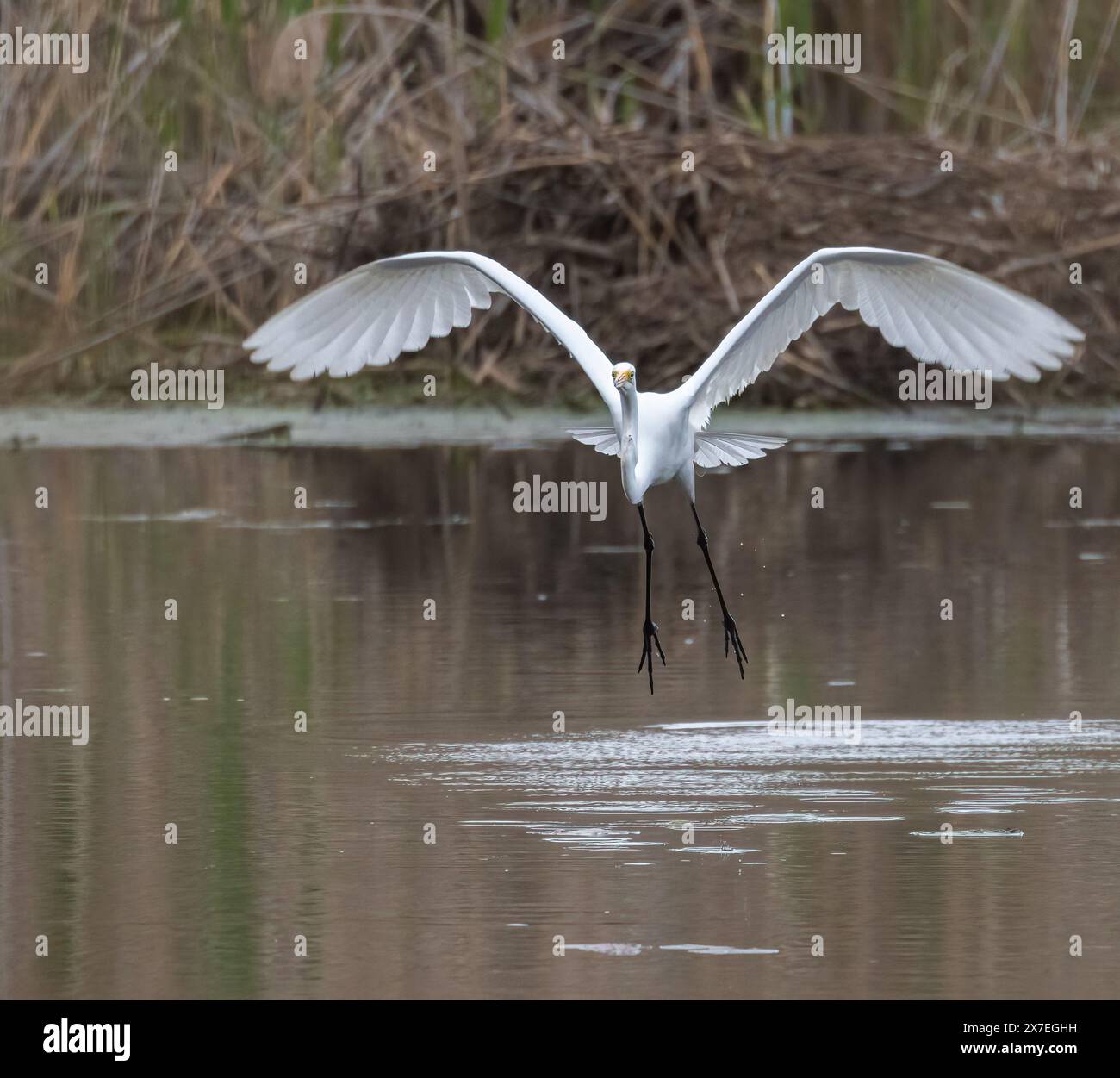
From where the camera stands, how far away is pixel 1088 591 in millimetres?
12008

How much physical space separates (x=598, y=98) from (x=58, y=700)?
12.7m

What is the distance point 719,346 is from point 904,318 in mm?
671

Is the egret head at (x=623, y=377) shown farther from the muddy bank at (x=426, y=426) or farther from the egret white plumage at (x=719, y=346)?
the muddy bank at (x=426, y=426)

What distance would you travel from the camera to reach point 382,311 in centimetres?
998

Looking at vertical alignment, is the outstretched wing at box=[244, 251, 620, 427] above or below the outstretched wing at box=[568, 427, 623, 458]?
above

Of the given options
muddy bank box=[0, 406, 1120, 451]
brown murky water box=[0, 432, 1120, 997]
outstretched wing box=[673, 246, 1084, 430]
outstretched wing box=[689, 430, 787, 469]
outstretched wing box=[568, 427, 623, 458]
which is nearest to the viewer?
brown murky water box=[0, 432, 1120, 997]

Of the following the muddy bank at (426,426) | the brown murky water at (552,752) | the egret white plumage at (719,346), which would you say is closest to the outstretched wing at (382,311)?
the egret white plumage at (719,346)

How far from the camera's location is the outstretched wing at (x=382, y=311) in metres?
9.62

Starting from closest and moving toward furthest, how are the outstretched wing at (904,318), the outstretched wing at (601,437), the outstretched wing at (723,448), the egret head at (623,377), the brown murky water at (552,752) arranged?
the brown murky water at (552,752)
the egret head at (623,377)
the outstretched wing at (904,318)
the outstretched wing at (601,437)
the outstretched wing at (723,448)

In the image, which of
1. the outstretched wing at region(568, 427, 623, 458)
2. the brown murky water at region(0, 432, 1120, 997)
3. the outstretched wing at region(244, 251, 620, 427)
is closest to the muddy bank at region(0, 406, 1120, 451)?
the brown murky water at region(0, 432, 1120, 997)

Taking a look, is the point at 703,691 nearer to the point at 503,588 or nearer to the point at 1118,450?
the point at 503,588

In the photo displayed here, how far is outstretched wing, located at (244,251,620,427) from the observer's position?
31.6 ft

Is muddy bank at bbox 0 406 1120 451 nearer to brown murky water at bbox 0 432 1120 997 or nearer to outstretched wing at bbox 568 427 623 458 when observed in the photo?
brown murky water at bbox 0 432 1120 997

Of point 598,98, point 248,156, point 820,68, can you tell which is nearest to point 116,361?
point 248,156
